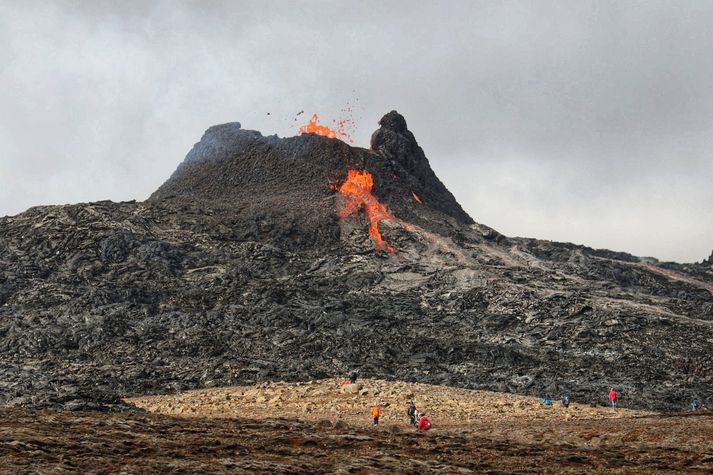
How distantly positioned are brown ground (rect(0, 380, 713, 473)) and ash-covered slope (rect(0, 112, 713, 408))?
10915 mm

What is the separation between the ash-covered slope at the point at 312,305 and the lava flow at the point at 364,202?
486 millimetres

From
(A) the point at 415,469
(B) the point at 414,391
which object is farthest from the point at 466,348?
(A) the point at 415,469

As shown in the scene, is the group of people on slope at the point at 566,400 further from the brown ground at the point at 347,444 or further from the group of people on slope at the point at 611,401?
the brown ground at the point at 347,444

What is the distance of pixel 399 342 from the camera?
66.9 metres

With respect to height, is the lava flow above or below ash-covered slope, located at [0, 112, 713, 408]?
above

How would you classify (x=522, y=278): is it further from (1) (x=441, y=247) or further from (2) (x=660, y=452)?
(2) (x=660, y=452)

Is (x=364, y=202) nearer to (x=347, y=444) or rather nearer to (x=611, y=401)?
(x=611, y=401)

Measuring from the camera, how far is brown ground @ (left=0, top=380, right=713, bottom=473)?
19188 mm

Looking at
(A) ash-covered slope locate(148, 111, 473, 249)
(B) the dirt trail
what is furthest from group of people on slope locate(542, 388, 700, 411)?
(B) the dirt trail

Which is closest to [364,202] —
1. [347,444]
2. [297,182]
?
[297,182]

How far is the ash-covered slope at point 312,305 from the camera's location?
58906 millimetres

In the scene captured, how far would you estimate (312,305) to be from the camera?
242 feet

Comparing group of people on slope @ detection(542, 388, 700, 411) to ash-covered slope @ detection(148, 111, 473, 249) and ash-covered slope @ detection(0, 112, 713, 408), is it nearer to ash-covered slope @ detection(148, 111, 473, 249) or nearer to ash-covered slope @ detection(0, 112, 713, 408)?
ash-covered slope @ detection(0, 112, 713, 408)

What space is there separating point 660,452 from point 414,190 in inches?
3723
